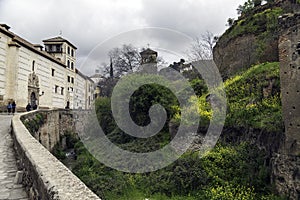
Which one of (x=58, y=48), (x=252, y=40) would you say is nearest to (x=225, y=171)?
(x=252, y=40)

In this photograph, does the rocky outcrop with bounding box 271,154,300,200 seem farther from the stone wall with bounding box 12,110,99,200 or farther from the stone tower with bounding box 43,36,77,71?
the stone tower with bounding box 43,36,77,71

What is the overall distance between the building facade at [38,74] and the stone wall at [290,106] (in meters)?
19.4

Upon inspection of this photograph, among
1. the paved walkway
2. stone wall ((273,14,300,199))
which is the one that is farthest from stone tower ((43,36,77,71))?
stone wall ((273,14,300,199))

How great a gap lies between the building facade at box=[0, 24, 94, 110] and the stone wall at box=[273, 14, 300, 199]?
63.7 feet

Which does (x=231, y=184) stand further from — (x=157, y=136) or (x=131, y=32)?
(x=131, y=32)

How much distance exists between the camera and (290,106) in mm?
8172

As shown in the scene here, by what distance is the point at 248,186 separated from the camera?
9.64 m

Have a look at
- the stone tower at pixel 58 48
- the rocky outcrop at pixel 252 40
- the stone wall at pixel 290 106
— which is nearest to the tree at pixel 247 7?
the rocky outcrop at pixel 252 40

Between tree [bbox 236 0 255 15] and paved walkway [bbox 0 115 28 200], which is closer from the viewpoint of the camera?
paved walkway [bbox 0 115 28 200]

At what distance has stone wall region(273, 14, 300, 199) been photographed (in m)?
7.89

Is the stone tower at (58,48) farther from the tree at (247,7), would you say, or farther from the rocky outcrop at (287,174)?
the rocky outcrop at (287,174)

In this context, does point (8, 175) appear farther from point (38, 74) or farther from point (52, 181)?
point (38, 74)

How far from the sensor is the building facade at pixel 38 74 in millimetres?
20453

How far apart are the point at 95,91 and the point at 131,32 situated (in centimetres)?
3695
